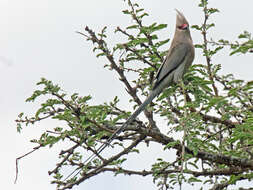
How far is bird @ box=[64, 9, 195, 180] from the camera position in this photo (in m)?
4.68

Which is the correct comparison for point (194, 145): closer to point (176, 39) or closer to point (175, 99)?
point (175, 99)

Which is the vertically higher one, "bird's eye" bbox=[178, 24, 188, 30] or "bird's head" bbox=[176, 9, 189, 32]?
"bird's head" bbox=[176, 9, 189, 32]

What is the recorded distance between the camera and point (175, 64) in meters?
5.65

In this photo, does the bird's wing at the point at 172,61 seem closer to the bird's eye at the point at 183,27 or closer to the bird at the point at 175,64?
the bird at the point at 175,64

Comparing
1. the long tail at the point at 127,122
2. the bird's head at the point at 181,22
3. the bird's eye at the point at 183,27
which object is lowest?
the long tail at the point at 127,122

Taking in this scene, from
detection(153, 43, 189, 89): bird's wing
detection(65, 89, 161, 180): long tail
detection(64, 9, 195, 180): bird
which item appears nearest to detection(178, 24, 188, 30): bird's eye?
detection(64, 9, 195, 180): bird

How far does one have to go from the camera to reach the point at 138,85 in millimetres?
5293

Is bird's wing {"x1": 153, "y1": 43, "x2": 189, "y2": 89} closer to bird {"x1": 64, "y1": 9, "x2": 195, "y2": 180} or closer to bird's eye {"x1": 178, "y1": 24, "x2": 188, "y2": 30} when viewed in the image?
bird {"x1": 64, "y1": 9, "x2": 195, "y2": 180}

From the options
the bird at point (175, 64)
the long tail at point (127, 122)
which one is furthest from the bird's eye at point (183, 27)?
the long tail at point (127, 122)

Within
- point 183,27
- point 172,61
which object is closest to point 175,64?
point 172,61

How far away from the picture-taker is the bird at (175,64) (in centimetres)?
468

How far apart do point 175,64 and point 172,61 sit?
0.21 feet

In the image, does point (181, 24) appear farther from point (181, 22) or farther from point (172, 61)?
point (172, 61)

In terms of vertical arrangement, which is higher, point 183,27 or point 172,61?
point 183,27
